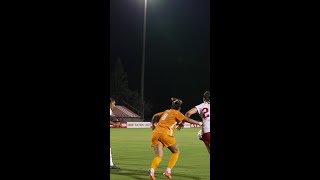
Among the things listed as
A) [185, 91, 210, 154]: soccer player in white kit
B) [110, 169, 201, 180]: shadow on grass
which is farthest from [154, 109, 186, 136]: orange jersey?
[110, 169, 201, 180]: shadow on grass

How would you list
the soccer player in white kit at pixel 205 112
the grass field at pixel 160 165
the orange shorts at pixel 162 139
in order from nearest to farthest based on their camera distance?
the soccer player in white kit at pixel 205 112 → the orange shorts at pixel 162 139 → the grass field at pixel 160 165

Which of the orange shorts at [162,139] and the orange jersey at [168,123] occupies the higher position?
the orange jersey at [168,123]

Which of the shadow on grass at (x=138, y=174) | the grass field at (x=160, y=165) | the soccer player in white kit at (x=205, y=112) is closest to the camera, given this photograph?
the soccer player in white kit at (x=205, y=112)

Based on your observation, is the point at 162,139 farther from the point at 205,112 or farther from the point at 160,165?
the point at 160,165

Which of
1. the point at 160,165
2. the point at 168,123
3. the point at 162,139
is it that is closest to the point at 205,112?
the point at 168,123

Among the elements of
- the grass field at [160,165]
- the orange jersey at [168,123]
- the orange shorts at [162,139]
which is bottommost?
the grass field at [160,165]

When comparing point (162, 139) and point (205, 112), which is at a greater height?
point (205, 112)

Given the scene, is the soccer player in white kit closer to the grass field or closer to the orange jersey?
the orange jersey

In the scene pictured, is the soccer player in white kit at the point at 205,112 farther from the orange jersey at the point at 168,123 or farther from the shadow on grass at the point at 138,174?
the shadow on grass at the point at 138,174

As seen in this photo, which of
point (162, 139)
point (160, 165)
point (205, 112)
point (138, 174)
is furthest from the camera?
point (160, 165)

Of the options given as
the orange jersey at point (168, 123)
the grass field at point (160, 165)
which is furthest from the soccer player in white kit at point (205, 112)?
the grass field at point (160, 165)

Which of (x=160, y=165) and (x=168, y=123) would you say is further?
(x=160, y=165)

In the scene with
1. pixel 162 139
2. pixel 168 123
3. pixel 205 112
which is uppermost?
pixel 205 112
